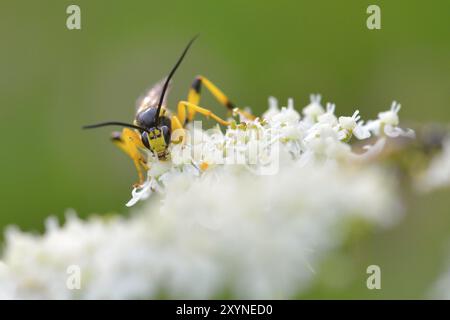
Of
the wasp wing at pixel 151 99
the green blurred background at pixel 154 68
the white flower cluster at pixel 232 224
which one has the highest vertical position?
the green blurred background at pixel 154 68

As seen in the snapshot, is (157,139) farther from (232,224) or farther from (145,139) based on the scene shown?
(232,224)

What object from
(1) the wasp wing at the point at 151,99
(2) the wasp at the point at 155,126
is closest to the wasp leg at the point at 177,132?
(2) the wasp at the point at 155,126

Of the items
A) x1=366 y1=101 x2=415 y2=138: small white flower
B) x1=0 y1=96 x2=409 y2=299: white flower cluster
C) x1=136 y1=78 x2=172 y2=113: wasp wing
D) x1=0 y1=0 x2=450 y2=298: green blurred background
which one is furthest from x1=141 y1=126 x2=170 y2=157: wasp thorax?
x1=0 y1=0 x2=450 y2=298: green blurred background

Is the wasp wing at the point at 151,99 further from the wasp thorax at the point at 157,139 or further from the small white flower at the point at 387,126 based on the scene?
the small white flower at the point at 387,126
